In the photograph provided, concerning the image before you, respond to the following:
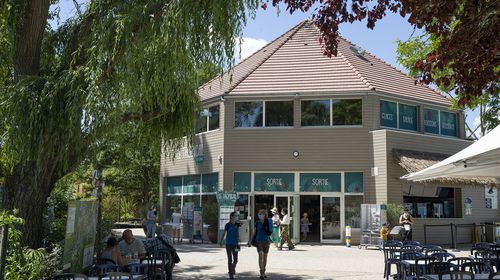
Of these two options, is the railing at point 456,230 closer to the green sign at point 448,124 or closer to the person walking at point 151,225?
the green sign at point 448,124

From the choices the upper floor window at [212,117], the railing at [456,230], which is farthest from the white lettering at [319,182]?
the upper floor window at [212,117]

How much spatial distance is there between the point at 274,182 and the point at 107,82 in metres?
15.2

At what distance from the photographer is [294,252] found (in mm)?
18047

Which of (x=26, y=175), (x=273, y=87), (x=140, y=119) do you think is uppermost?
(x=273, y=87)

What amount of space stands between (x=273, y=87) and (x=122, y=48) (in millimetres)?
15567

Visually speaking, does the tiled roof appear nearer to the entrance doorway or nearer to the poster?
the entrance doorway

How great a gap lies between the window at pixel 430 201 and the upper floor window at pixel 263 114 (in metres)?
5.93

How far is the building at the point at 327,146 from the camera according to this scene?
21.8m

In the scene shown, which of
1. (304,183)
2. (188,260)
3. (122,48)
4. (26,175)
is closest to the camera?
(122,48)

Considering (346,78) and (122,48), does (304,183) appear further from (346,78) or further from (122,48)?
(122,48)

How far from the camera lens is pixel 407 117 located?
23297 millimetres

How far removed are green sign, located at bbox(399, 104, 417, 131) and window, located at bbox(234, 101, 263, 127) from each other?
6.22m

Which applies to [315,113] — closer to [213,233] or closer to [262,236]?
[213,233]

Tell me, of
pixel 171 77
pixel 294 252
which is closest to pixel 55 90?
pixel 171 77
